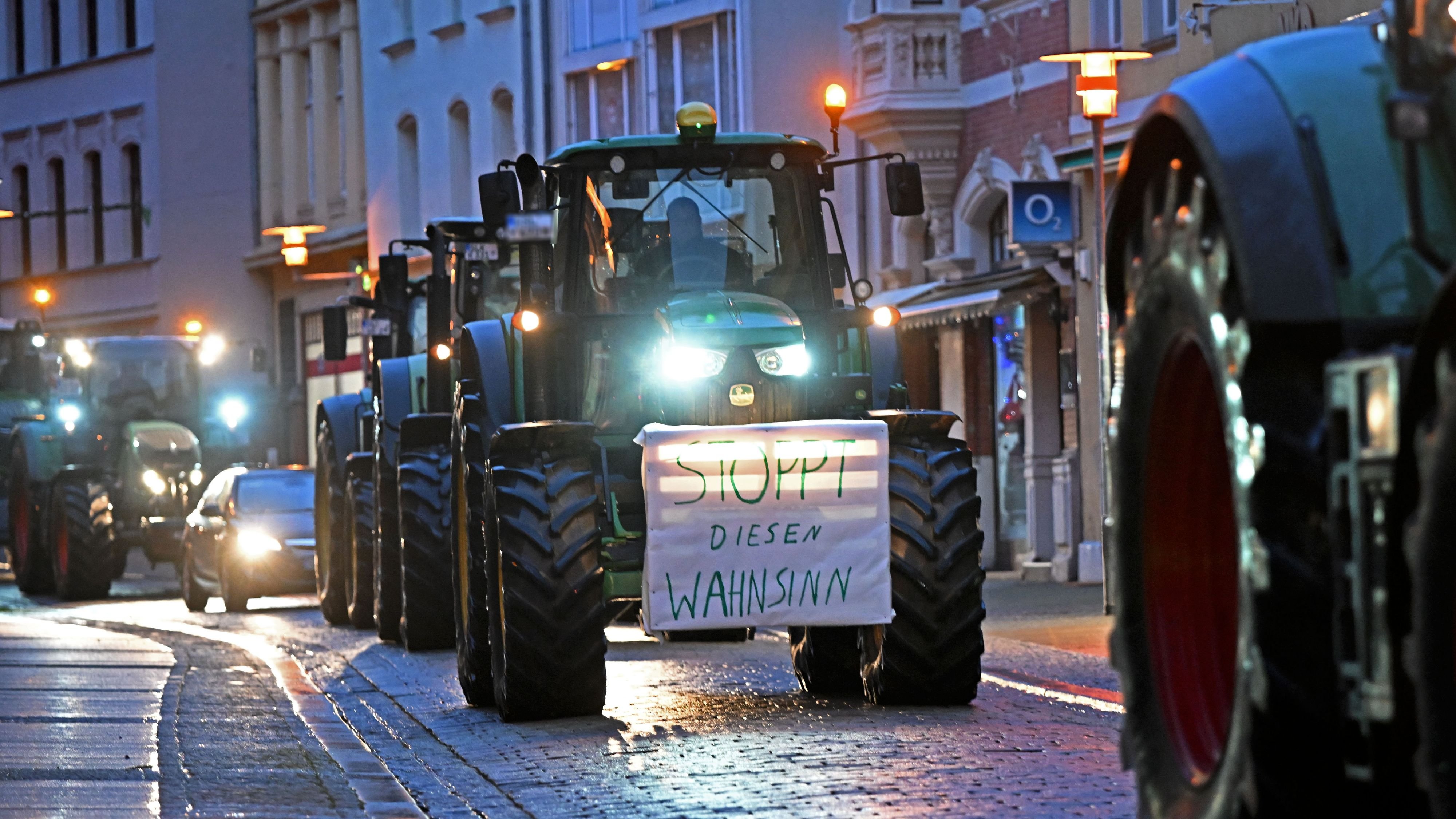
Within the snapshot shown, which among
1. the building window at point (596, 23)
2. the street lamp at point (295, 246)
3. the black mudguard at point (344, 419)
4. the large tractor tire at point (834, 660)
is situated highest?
the building window at point (596, 23)

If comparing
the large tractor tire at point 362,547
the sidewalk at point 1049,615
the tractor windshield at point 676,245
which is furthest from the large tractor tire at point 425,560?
the tractor windshield at point 676,245

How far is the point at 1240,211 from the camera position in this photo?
493 cm

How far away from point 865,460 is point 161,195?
43.9 m

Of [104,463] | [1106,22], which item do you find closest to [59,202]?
[104,463]

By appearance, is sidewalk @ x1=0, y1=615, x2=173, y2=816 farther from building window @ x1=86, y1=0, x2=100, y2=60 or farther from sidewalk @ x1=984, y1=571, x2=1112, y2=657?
building window @ x1=86, y1=0, x2=100, y2=60

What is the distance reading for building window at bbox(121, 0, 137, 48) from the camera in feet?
181

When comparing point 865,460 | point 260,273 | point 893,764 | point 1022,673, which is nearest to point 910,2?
point 1022,673

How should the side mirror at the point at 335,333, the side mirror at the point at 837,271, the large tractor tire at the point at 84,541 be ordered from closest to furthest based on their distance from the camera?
the side mirror at the point at 837,271 → the side mirror at the point at 335,333 → the large tractor tire at the point at 84,541

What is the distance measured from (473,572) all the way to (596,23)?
26695 millimetres

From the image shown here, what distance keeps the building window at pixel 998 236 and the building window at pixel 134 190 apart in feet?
98.1

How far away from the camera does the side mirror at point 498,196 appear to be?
1427cm

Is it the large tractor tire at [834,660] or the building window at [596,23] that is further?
the building window at [596,23]

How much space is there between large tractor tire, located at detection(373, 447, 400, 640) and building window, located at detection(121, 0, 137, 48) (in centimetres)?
3823

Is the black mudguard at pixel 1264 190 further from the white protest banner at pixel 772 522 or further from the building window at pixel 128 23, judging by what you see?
the building window at pixel 128 23
